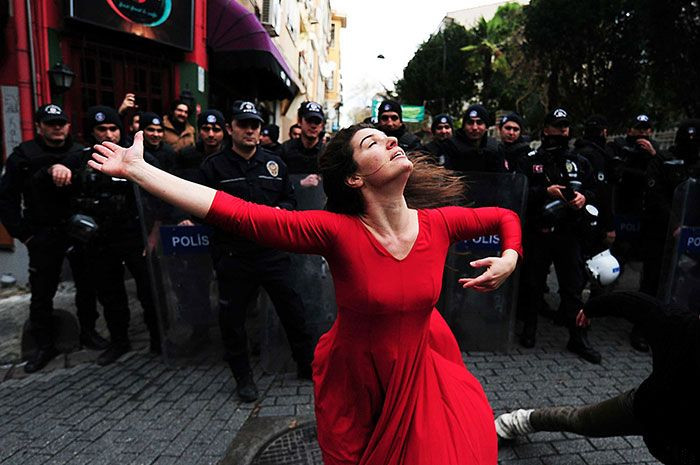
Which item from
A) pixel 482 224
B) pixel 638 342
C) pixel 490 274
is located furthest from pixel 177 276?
pixel 638 342

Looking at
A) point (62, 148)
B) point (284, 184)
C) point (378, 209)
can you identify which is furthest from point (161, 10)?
point (378, 209)

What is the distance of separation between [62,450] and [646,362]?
15.3 ft

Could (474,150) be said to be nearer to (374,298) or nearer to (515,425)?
(515,425)

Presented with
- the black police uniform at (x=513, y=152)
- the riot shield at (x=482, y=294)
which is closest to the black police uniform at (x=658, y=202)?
the black police uniform at (x=513, y=152)

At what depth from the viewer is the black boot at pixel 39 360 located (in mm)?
4023

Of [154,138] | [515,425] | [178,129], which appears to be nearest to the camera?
[515,425]

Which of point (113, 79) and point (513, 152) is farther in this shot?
point (113, 79)

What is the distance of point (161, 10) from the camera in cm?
816

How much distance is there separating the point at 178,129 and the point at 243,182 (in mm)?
3635

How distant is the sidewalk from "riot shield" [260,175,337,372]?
0.18m

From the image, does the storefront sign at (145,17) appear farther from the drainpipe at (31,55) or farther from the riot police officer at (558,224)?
the riot police officer at (558,224)

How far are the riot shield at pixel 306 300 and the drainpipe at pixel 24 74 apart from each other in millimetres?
4729

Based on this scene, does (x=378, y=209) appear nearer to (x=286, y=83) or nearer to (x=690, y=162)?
(x=690, y=162)

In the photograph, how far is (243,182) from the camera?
3.43 meters
